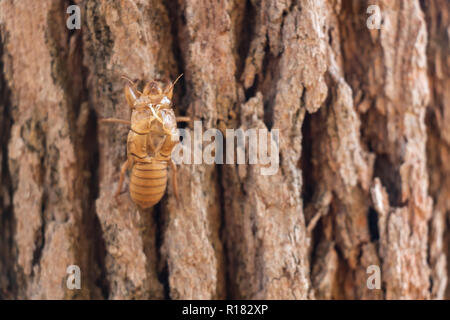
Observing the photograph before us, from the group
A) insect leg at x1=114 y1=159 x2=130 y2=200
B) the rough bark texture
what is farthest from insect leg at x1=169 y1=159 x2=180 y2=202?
insect leg at x1=114 y1=159 x2=130 y2=200

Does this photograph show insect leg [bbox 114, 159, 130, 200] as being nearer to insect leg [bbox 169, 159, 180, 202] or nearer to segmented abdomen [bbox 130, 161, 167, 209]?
segmented abdomen [bbox 130, 161, 167, 209]

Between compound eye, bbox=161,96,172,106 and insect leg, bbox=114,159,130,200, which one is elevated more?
compound eye, bbox=161,96,172,106

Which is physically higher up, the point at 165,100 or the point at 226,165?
the point at 165,100

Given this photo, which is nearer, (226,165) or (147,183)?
(147,183)

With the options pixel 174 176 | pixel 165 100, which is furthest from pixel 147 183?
pixel 165 100

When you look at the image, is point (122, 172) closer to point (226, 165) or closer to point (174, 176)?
point (174, 176)

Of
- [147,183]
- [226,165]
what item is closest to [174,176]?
[147,183]

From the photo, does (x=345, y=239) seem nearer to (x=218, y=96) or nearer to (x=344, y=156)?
(x=344, y=156)
